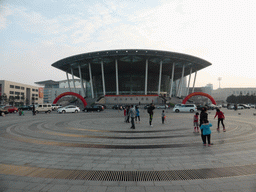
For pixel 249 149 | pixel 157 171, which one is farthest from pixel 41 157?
pixel 249 149

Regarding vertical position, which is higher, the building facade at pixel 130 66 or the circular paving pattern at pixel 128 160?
the building facade at pixel 130 66

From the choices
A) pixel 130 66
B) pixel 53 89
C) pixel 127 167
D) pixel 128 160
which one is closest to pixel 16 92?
pixel 53 89

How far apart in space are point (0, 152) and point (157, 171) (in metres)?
6.44

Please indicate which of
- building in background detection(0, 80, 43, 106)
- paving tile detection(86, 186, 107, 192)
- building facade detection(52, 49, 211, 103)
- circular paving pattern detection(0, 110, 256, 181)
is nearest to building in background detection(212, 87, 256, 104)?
building facade detection(52, 49, 211, 103)

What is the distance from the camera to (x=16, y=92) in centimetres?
9881

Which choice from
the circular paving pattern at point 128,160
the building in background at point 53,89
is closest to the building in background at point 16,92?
the building in background at point 53,89

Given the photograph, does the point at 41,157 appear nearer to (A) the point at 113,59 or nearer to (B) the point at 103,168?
(B) the point at 103,168

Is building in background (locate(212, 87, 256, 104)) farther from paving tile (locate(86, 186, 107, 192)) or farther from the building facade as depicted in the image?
paving tile (locate(86, 186, 107, 192))

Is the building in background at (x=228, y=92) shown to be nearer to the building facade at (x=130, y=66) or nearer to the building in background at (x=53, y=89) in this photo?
the building facade at (x=130, y=66)

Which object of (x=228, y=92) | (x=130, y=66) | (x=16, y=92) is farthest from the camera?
(x=228, y=92)

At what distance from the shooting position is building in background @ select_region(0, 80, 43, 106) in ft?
282

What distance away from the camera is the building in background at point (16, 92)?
85812mm

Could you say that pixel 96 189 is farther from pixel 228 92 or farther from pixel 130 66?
pixel 228 92

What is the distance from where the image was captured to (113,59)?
189ft
